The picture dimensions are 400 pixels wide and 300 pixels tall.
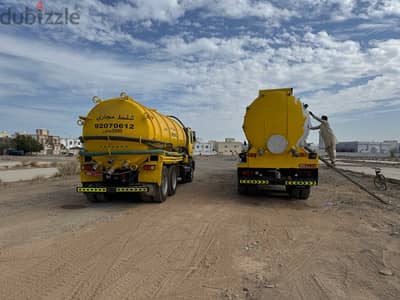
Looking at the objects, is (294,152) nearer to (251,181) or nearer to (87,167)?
(251,181)

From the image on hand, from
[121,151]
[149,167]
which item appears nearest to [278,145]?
[149,167]

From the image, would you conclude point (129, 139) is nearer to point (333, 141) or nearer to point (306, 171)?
point (306, 171)

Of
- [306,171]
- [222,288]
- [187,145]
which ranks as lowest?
[222,288]

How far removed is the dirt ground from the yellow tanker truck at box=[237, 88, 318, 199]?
0.97m

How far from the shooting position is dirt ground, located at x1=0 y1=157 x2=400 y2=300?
354cm

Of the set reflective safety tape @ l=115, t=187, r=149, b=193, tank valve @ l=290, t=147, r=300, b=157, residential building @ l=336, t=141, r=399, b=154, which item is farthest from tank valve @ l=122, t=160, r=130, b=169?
residential building @ l=336, t=141, r=399, b=154

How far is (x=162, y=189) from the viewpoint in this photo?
8.92 metres

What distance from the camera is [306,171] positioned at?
889 centimetres

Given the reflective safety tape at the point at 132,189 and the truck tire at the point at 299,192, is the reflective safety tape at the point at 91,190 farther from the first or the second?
the truck tire at the point at 299,192

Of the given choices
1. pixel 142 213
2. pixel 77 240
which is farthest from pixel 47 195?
pixel 77 240

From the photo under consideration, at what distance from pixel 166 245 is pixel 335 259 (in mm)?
2680

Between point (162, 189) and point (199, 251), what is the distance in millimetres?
4291

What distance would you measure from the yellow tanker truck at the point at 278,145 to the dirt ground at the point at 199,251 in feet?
3.19

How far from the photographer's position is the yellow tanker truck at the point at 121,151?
8.29 m
